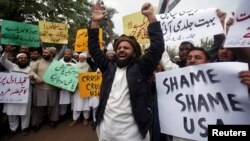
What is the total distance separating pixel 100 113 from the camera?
311 cm

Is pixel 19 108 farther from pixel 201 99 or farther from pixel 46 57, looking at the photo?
pixel 201 99

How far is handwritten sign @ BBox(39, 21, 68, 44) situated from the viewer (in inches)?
281

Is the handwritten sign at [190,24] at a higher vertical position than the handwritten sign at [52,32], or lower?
lower

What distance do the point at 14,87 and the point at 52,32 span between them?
1.61m

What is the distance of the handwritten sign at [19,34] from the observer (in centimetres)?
673

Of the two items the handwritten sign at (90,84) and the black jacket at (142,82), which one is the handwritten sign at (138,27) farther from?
the black jacket at (142,82)

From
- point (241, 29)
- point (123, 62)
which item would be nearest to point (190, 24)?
point (241, 29)

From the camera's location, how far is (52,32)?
23.5ft

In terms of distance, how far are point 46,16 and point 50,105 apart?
7.26 meters

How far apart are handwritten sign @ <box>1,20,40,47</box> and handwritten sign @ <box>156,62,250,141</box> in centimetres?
425

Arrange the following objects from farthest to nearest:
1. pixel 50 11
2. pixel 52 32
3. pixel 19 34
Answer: pixel 50 11
pixel 52 32
pixel 19 34

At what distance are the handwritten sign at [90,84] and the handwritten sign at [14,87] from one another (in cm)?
102

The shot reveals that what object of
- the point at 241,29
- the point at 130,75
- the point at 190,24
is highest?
the point at 190,24

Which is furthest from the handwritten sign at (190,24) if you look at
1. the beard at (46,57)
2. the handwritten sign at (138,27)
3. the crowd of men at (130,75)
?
the beard at (46,57)
